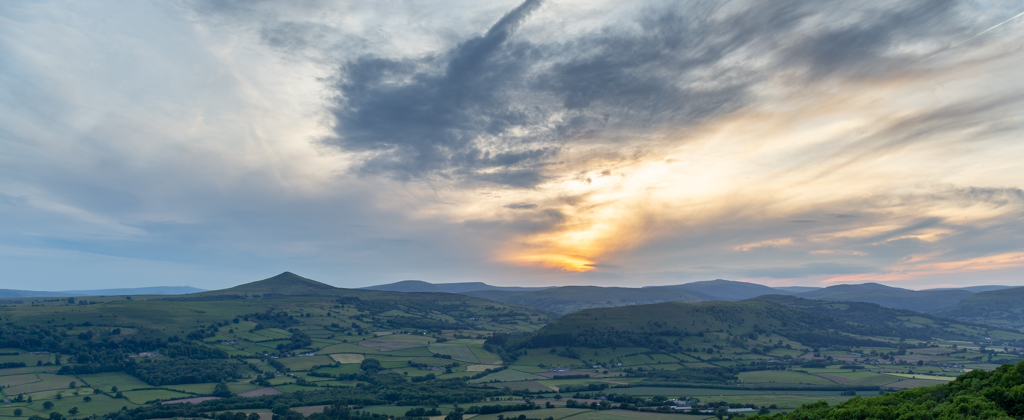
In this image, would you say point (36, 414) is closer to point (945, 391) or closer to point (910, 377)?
point (945, 391)

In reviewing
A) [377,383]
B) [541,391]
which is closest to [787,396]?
[541,391]

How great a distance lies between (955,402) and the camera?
4191 cm

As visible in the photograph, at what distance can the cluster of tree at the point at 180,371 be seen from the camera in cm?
17600

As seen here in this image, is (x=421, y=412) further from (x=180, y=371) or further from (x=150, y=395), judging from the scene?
(x=180, y=371)

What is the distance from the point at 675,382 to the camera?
192125 mm

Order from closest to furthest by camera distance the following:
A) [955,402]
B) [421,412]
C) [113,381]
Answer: [955,402] → [421,412] → [113,381]

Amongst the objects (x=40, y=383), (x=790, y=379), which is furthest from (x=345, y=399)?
(x=790, y=379)

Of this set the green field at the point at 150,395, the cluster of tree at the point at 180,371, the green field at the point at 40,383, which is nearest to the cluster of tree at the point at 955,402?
the green field at the point at 150,395

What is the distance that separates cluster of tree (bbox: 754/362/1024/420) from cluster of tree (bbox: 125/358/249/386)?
195 metres

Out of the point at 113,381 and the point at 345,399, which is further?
the point at 113,381

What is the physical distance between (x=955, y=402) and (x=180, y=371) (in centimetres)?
21971

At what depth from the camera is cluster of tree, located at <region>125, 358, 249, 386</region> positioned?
176 metres

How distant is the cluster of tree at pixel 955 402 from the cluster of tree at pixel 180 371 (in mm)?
194803

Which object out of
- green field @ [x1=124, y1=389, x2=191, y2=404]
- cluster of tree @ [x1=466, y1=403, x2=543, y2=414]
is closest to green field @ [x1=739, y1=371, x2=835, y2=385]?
cluster of tree @ [x1=466, y1=403, x2=543, y2=414]
